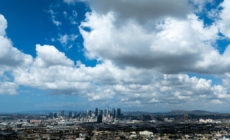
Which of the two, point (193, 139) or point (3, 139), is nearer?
point (3, 139)

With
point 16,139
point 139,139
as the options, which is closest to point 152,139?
point 139,139

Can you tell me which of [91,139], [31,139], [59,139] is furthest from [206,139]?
[31,139]

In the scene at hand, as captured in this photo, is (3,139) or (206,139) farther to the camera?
(206,139)

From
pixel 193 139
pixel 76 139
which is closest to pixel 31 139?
pixel 76 139

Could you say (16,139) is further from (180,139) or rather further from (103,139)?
(180,139)

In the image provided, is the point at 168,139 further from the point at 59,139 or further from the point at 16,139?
the point at 16,139

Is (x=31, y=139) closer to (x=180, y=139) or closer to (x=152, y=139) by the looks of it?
(x=152, y=139)

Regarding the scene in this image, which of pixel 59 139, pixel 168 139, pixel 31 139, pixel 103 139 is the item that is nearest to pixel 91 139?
pixel 103 139
